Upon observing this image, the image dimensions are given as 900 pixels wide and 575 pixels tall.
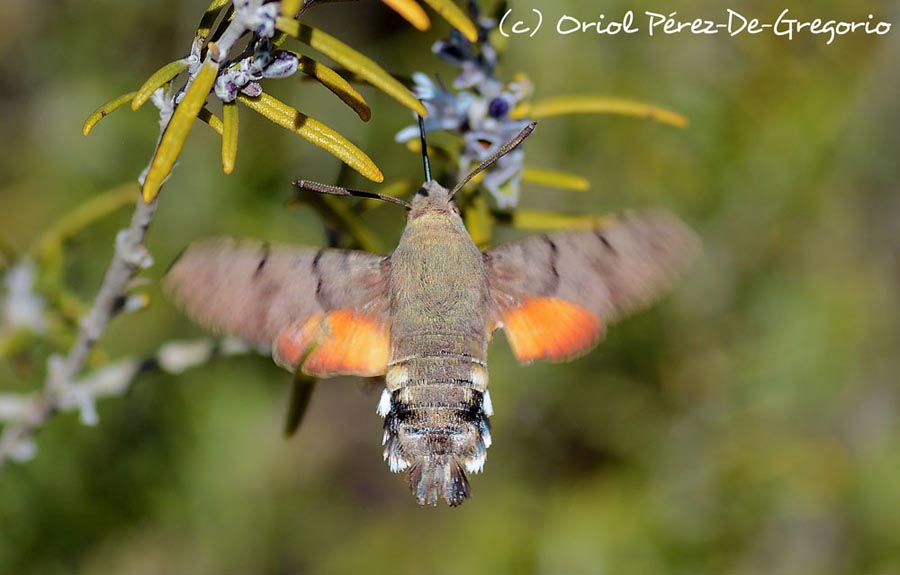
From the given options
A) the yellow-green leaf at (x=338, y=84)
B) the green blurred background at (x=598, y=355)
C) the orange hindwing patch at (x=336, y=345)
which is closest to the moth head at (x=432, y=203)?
the orange hindwing patch at (x=336, y=345)

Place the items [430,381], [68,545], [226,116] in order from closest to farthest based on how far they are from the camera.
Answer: [226,116]
[430,381]
[68,545]

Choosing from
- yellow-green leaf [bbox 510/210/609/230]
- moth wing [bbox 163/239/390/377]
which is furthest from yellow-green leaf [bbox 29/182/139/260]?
yellow-green leaf [bbox 510/210/609/230]

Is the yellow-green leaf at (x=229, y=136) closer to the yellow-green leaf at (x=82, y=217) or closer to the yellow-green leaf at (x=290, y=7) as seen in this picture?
the yellow-green leaf at (x=290, y=7)

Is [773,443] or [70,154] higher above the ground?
[70,154]

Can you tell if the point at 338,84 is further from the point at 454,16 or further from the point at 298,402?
the point at 298,402

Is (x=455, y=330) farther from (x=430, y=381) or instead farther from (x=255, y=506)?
(x=255, y=506)

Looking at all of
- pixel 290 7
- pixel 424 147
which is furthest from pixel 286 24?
pixel 424 147

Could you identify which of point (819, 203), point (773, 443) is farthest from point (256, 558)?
point (819, 203)

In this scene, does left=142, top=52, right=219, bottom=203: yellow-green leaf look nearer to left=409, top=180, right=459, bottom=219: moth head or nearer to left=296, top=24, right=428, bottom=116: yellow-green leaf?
left=296, top=24, right=428, bottom=116: yellow-green leaf

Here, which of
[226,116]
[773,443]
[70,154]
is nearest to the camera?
[226,116]
